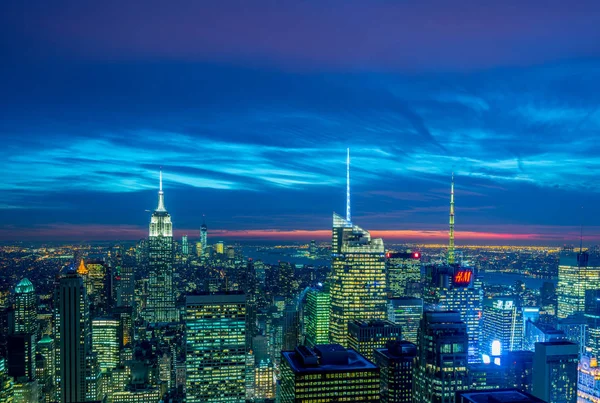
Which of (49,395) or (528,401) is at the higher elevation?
(528,401)

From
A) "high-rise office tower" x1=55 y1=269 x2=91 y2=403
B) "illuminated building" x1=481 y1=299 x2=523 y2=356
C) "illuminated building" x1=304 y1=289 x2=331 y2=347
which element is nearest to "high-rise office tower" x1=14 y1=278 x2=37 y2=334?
"high-rise office tower" x1=55 y1=269 x2=91 y2=403

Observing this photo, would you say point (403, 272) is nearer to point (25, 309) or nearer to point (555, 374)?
point (555, 374)

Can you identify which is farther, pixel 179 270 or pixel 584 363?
pixel 179 270

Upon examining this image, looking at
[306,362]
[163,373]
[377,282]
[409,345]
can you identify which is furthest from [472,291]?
[306,362]

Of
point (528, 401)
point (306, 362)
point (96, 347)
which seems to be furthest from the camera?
point (96, 347)

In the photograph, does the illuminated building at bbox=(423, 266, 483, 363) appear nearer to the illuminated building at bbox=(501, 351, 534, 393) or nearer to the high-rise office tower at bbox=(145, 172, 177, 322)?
the illuminated building at bbox=(501, 351, 534, 393)

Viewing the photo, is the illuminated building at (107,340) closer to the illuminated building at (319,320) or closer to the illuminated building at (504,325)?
the illuminated building at (319,320)

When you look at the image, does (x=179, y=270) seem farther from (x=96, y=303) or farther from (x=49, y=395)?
(x=49, y=395)

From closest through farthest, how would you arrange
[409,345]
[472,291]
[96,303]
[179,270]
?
[409,345] → [472,291] → [96,303] → [179,270]
